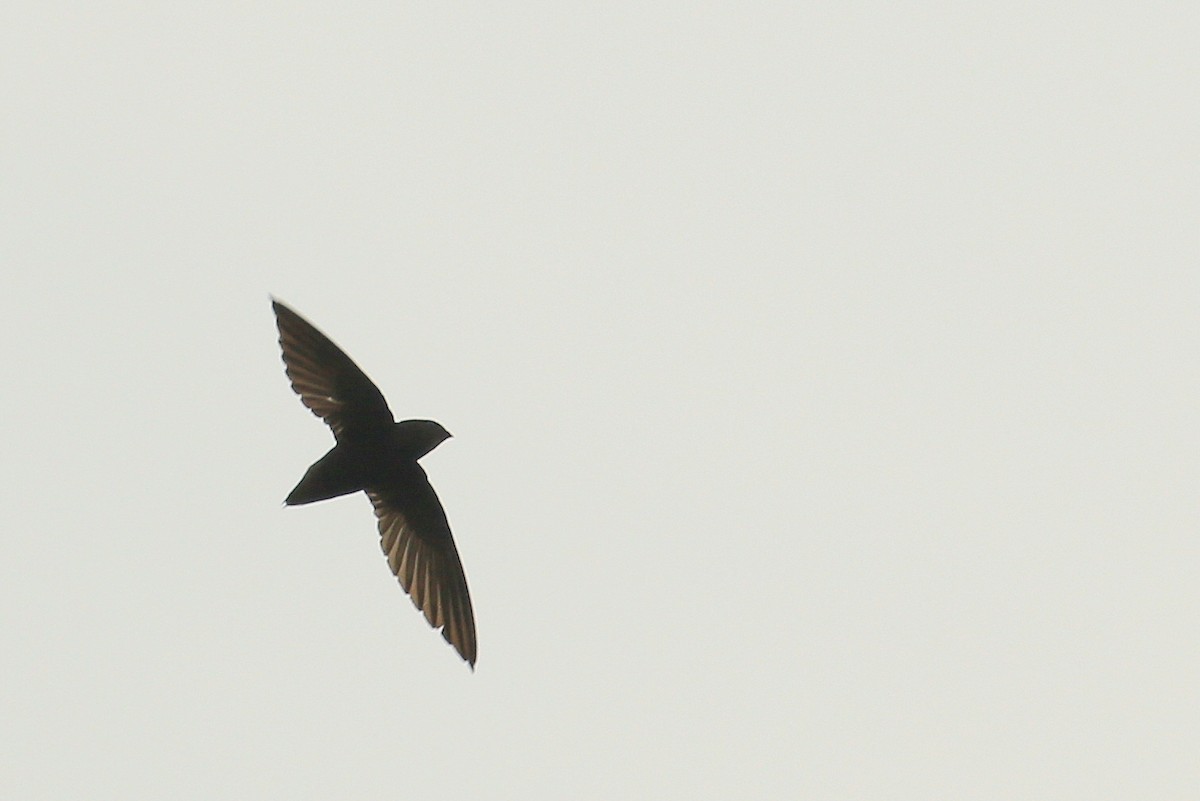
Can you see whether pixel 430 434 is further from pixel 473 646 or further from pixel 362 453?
pixel 473 646

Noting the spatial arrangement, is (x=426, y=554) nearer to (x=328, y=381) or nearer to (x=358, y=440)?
(x=358, y=440)

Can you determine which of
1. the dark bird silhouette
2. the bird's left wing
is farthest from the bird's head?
the bird's left wing

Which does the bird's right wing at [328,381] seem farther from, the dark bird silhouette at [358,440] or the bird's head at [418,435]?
the bird's head at [418,435]

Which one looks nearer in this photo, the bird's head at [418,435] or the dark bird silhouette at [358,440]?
the dark bird silhouette at [358,440]

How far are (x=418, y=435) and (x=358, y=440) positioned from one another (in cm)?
36

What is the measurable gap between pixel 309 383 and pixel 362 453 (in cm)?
53

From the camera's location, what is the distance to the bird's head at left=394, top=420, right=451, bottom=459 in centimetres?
1106

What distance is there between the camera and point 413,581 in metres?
11.7

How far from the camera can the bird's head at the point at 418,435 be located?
1106 centimetres

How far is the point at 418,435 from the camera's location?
11.1 meters

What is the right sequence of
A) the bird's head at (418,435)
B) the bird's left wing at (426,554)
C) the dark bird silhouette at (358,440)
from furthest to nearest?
the bird's left wing at (426,554) → the bird's head at (418,435) → the dark bird silhouette at (358,440)

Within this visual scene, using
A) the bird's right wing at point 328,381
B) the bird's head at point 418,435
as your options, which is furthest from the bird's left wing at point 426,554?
the bird's right wing at point 328,381

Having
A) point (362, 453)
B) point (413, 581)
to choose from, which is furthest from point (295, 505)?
point (413, 581)

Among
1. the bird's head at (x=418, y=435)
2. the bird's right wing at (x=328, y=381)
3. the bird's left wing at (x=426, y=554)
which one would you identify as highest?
the bird's right wing at (x=328, y=381)
